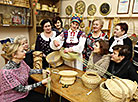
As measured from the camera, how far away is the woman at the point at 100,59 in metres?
1.31

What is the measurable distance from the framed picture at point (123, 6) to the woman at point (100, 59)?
5.81 ft

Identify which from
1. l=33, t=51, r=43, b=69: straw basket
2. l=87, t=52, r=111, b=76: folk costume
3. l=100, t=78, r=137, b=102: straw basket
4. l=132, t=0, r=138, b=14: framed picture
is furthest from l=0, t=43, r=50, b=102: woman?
l=132, t=0, r=138, b=14: framed picture

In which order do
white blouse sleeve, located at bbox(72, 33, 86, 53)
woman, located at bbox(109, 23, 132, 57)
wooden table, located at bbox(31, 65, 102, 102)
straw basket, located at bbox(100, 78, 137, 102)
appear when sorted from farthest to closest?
woman, located at bbox(109, 23, 132, 57)
white blouse sleeve, located at bbox(72, 33, 86, 53)
wooden table, located at bbox(31, 65, 102, 102)
straw basket, located at bbox(100, 78, 137, 102)

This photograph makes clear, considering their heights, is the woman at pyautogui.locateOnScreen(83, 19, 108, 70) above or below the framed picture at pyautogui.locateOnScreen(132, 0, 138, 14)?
below

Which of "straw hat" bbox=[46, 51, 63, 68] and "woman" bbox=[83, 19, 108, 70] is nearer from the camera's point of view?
"straw hat" bbox=[46, 51, 63, 68]

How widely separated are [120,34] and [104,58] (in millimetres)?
736

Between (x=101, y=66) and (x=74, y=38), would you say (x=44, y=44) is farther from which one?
(x=101, y=66)

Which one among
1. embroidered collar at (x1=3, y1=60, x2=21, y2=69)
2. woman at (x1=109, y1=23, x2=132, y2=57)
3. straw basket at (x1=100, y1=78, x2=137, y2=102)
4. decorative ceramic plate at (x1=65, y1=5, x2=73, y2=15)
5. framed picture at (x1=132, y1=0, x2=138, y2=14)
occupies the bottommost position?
straw basket at (x1=100, y1=78, x2=137, y2=102)

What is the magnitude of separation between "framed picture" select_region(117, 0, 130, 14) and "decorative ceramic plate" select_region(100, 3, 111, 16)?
252 mm

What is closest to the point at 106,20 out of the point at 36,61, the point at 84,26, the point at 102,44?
the point at 84,26

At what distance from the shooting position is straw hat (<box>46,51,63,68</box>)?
163 cm

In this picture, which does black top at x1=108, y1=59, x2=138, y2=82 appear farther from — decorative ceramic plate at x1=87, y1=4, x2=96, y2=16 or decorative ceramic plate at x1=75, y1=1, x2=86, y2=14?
decorative ceramic plate at x1=75, y1=1, x2=86, y2=14

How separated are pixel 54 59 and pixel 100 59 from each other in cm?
67

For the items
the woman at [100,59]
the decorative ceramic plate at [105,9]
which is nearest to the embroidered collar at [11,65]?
the woman at [100,59]
